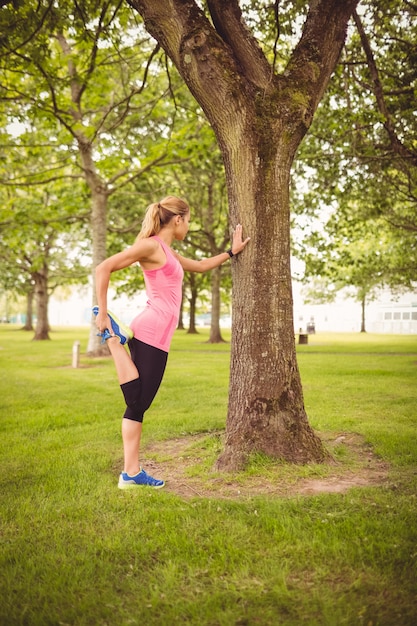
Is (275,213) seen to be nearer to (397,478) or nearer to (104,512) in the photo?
(397,478)

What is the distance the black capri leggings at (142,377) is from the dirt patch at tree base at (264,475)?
857 millimetres

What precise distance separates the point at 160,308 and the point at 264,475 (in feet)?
6.05

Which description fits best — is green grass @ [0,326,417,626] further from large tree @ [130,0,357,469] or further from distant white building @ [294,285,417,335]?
distant white building @ [294,285,417,335]

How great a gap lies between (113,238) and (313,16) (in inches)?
782

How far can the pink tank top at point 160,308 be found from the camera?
4.20m

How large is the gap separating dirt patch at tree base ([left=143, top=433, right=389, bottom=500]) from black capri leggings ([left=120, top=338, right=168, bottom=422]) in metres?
0.86

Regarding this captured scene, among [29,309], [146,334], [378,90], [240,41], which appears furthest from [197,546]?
[29,309]

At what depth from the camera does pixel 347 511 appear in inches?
141

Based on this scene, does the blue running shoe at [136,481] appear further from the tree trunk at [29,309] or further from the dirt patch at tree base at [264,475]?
the tree trunk at [29,309]

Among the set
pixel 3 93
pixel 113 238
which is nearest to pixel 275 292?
pixel 3 93

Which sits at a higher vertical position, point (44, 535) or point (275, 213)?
point (275, 213)

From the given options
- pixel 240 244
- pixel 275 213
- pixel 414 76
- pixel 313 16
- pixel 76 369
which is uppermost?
pixel 414 76

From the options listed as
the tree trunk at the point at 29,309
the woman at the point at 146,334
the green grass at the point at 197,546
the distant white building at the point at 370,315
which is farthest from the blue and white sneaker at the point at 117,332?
the distant white building at the point at 370,315

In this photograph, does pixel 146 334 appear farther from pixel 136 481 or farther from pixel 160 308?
pixel 136 481
